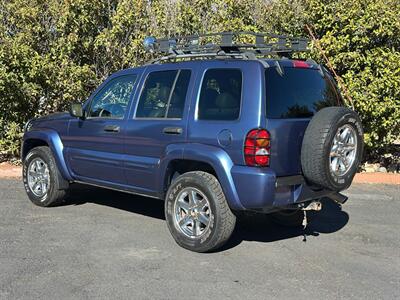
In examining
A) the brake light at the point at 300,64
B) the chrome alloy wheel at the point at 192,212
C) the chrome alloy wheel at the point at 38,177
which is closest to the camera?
the chrome alloy wheel at the point at 192,212

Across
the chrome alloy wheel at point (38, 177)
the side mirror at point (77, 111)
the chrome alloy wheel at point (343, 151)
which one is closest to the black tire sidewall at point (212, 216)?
the chrome alloy wheel at point (343, 151)

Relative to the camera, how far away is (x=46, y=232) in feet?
19.1

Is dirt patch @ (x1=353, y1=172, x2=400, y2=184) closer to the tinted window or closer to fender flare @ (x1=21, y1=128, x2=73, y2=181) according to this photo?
the tinted window

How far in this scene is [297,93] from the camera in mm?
5199

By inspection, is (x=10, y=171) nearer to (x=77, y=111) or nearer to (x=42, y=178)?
(x=42, y=178)

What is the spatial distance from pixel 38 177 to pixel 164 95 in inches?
99.1

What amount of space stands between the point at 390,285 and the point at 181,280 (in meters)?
1.79

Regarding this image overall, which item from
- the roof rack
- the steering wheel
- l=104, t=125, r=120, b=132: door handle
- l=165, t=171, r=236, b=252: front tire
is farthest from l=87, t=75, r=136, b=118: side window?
l=165, t=171, r=236, b=252: front tire

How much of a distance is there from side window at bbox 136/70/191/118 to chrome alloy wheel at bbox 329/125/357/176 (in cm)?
158

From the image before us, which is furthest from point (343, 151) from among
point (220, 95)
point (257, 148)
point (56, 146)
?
point (56, 146)

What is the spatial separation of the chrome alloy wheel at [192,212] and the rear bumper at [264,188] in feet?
1.51

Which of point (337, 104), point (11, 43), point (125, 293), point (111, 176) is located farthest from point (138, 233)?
point (11, 43)

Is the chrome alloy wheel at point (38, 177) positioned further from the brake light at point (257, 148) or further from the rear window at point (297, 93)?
the rear window at point (297, 93)

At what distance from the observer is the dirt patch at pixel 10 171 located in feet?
30.5
